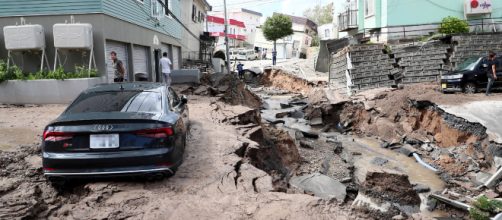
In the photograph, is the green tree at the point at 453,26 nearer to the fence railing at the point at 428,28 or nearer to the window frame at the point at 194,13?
the fence railing at the point at 428,28

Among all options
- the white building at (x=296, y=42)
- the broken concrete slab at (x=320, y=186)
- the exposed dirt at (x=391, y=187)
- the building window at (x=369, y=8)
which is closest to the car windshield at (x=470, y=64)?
the exposed dirt at (x=391, y=187)

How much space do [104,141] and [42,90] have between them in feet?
28.5

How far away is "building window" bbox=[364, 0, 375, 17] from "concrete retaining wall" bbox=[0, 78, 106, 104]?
739 inches

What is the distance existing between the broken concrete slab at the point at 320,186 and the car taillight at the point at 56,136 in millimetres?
3996

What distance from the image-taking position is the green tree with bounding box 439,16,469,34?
72.6 ft

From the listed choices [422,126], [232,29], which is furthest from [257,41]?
[422,126]

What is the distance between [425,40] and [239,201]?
20059mm

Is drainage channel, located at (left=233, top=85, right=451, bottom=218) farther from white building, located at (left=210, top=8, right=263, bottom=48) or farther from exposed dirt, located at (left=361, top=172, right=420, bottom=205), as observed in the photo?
white building, located at (left=210, top=8, right=263, bottom=48)

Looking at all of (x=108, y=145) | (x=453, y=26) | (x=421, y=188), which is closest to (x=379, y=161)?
(x=421, y=188)

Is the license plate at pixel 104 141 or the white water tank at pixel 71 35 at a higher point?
the white water tank at pixel 71 35

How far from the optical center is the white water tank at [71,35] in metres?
12.4

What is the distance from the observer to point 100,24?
43.2ft

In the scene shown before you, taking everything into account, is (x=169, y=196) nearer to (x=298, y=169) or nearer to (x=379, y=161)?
(x=298, y=169)

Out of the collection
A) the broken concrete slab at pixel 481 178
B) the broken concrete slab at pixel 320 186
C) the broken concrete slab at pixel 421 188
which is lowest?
the broken concrete slab at pixel 421 188
